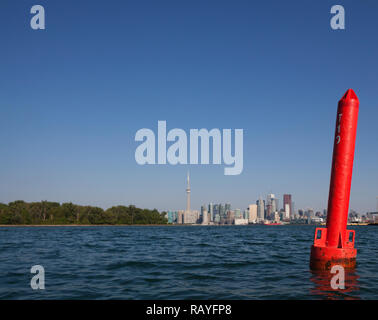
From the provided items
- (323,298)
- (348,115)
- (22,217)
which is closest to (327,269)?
(323,298)

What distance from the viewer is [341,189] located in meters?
12.4

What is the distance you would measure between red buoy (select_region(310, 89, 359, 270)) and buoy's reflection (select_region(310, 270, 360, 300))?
0.36 meters

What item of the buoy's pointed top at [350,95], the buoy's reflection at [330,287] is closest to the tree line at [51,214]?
the buoy's reflection at [330,287]

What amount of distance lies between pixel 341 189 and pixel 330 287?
12.9ft

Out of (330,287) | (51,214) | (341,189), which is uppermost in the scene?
(341,189)

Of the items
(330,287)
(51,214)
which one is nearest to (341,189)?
(330,287)

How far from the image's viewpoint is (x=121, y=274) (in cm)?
1385

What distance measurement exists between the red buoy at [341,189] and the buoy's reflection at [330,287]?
359 millimetres

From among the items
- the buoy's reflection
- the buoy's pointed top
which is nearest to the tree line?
the buoy's reflection

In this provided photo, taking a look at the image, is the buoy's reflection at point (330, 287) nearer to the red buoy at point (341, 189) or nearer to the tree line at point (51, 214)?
the red buoy at point (341, 189)

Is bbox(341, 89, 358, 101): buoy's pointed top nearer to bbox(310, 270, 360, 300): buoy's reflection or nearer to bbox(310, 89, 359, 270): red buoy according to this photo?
bbox(310, 89, 359, 270): red buoy

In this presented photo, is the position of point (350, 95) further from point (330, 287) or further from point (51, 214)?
point (51, 214)

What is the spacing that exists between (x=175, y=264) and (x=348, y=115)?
1181cm
